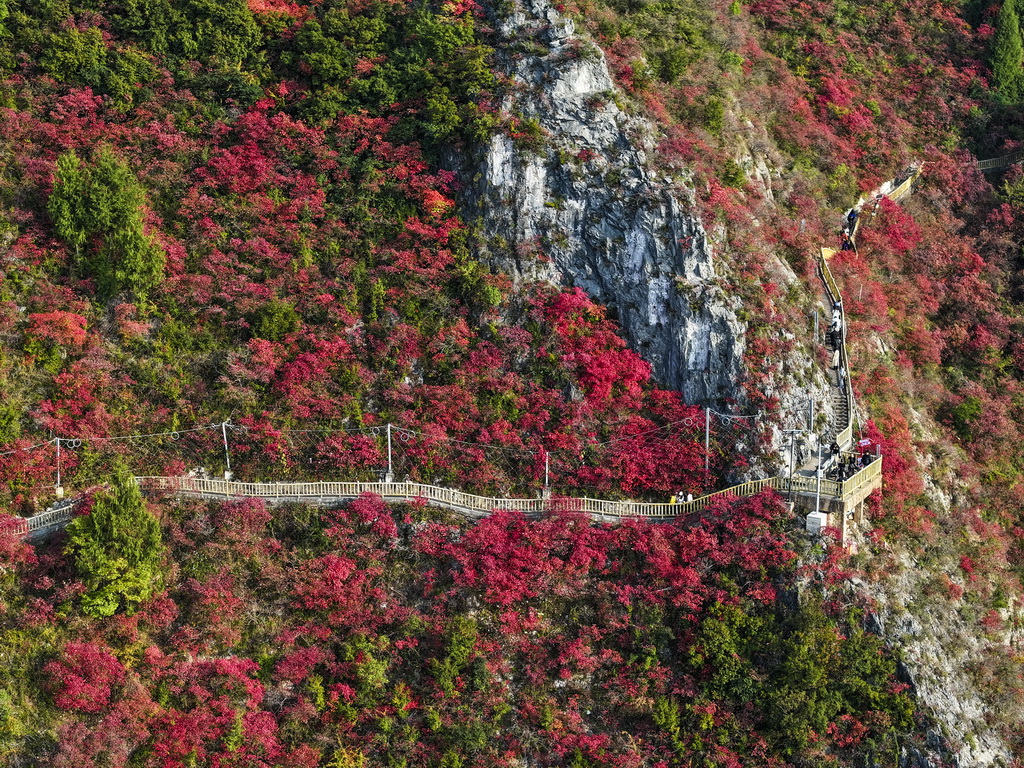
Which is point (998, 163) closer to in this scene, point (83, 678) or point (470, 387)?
point (470, 387)

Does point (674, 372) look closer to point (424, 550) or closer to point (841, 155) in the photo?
point (424, 550)

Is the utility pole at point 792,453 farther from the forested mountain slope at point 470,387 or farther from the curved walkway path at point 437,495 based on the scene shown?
the forested mountain slope at point 470,387

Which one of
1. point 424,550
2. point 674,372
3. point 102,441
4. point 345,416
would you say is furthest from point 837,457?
point 102,441

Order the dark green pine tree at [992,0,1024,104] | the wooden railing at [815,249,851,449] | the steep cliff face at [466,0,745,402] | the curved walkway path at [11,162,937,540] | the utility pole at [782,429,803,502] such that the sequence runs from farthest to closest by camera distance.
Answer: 1. the dark green pine tree at [992,0,1024,104]
2. the steep cliff face at [466,0,745,402]
3. the wooden railing at [815,249,851,449]
4. the curved walkway path at [11,162,937,540]
5. the utility pole at [782,429,803,502]

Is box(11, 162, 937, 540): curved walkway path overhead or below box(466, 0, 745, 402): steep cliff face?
below

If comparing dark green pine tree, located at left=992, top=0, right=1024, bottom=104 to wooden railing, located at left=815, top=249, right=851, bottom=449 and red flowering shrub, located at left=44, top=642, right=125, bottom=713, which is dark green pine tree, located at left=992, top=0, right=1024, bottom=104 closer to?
wooden railing, located at left=815, top=249, right=851, bottom=449

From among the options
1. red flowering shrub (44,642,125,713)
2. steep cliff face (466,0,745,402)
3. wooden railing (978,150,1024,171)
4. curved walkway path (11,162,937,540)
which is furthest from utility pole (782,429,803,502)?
wooden railing (978,150,1024,171)

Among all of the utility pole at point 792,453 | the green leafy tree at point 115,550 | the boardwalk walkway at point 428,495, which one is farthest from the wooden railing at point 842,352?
the green leafy tree at point 115,550
